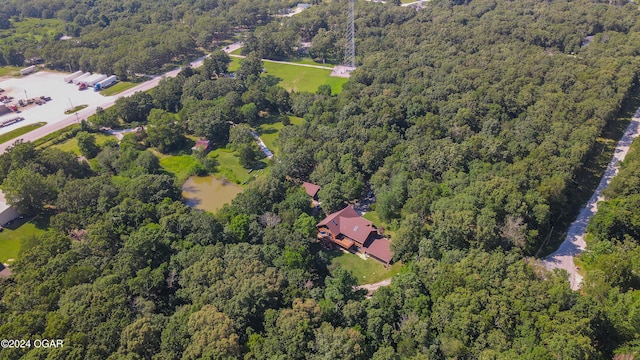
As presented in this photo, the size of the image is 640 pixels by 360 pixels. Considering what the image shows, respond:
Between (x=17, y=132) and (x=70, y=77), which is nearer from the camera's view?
(x=17, y=132)

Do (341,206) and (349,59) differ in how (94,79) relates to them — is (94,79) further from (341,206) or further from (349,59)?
(341,206)

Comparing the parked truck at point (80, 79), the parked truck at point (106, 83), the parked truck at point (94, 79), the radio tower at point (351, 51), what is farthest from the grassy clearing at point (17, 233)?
the radio tower at point (351, 51)

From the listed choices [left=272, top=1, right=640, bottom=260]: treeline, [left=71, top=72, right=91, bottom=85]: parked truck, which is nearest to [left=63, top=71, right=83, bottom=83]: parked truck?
[left=71, top=72, right=91, bottom=85]: parked truck

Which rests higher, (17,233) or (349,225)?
(349,225)

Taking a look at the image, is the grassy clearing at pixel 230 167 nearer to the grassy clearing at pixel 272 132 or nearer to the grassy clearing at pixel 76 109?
the grassy clearing at pixel 272 132

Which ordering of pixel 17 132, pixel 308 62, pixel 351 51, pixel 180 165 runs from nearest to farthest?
pixel 180 165 < pixel 17 132 < pixel 351 51 < pixel 308 62

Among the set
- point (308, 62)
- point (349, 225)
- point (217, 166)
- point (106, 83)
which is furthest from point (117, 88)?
point (349, 225)
